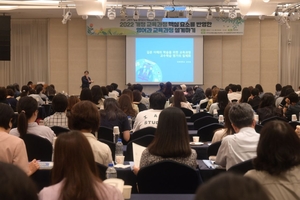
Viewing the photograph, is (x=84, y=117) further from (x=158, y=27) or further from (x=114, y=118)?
(x=158, y=27)

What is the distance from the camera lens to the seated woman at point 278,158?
2539mm

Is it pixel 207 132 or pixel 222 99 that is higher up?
pixel 222 99

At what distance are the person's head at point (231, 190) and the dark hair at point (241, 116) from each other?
306cm

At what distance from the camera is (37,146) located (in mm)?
4656

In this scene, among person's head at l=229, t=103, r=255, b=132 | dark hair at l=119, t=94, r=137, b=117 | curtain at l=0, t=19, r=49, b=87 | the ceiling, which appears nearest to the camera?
person's head at l=229, t=103, r=255, b=132

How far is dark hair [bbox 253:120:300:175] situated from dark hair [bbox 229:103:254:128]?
1519 mm

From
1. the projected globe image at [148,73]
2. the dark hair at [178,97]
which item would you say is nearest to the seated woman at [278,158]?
the dark hair at [178,97]

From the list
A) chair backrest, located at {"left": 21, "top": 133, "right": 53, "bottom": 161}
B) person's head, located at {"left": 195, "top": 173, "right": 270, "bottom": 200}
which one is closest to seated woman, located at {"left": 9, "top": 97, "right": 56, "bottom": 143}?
chair backrest, located at {"left": 21, "top": 133, "right": 53, "bottom": 161}

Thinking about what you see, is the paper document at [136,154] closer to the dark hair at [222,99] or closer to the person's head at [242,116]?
the person's head at [242,116]

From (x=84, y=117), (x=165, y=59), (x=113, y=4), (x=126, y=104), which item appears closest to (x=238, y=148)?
(x=84, y=117)

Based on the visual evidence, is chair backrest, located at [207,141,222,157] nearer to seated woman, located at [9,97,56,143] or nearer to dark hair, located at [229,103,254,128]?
dark hair, located at [229,103,254,128]

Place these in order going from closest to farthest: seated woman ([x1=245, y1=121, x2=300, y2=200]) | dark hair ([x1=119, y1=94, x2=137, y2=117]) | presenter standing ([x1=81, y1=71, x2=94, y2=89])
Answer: seated woman ([x1=245, y1=121, x2=300, y2=200])
dark hair ([x1=119, y1=94, x2=137, y2=117])
presenter standing ([x1=81, y1=71, x2=94, y2=89])

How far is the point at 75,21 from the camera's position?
57.3ft

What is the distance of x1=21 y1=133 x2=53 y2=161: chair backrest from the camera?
15.2 feet
